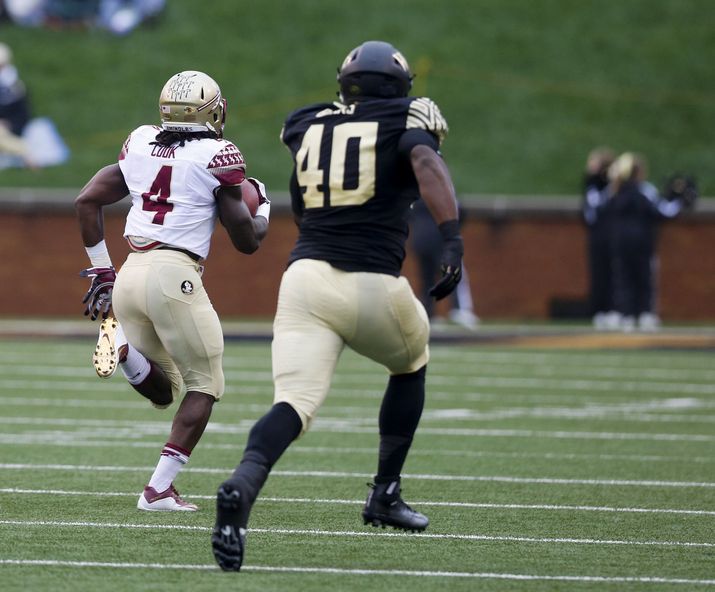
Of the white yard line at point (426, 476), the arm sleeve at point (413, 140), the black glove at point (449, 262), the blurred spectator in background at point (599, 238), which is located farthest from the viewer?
the blurred spectator in background at point (599, 238)

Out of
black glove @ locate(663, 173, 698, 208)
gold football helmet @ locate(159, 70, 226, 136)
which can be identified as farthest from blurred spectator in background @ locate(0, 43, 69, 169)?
gold football helmet @ locate(159, 70, 226, 136)

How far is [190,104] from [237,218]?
21.1 inches

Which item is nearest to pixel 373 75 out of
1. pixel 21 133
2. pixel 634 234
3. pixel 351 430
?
pixel 351 430

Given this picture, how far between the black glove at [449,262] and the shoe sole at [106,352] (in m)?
1.65

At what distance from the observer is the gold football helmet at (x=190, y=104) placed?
6.87 metres

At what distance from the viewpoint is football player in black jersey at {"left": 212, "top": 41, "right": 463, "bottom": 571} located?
5.70 metres

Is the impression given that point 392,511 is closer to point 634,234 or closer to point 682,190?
point 634,234

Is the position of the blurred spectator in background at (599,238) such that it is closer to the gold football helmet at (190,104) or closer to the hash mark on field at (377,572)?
the gold football helmet at (190,104)

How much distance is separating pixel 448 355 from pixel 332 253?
1095 centimetres

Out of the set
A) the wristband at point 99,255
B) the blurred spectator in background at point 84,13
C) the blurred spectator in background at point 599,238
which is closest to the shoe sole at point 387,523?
the wristband at point 99,255

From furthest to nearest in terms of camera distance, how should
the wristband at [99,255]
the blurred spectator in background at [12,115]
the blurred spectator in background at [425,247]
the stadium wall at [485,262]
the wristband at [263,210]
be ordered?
the blurred spectator in background at [12,115], the stadium wall at [485,262], the blurred spectator in background at [425,247], the wristband at [99,255], the wristband at [263,210]

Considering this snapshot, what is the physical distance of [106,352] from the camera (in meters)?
6.79

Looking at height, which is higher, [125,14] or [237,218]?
[237,218]

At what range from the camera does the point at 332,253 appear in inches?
230
